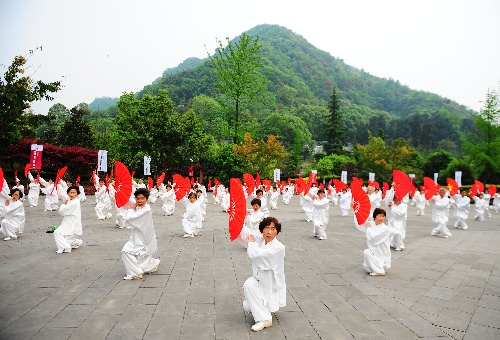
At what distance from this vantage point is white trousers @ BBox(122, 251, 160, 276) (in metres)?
6.70

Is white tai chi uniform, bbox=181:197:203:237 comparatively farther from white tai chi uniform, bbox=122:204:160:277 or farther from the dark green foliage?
the dark green foliage

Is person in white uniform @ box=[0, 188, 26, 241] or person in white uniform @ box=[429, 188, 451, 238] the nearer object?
person in white uniform @ box=[0, 188, 26, 241]

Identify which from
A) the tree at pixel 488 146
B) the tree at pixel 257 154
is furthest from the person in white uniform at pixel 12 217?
the tree at pixel 488 146

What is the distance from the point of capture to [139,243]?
22.6 feet

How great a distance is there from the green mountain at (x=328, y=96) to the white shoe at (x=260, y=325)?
54.0 meters

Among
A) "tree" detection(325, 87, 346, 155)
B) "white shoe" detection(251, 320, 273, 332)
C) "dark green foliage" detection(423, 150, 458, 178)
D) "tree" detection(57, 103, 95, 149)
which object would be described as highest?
"tree" detection(325, 87, 346, 155)

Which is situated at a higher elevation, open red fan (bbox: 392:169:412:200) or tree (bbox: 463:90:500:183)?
tree (bbox: 463:90:500:183)

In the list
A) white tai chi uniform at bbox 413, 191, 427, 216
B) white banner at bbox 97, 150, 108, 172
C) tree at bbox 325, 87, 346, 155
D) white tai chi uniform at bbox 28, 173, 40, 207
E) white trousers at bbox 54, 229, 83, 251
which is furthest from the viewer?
tree at bbox 325, 87, 346, 155

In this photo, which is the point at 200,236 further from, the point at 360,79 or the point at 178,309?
the point at 360,79

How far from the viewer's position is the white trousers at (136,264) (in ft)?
22.0

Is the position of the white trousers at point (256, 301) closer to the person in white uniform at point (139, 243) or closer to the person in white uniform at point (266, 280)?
the person in white uniform at point (266, 280)

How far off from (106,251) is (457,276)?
24.9 ft

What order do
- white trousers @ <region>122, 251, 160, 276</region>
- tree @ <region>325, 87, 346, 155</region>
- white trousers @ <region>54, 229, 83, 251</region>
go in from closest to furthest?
white trousers @ <region>122, 251, 160, 276</region>, white trousers @ <region>54, 229, 83, 251</region>, tree @ <region>325, 87, 346, 155</region>

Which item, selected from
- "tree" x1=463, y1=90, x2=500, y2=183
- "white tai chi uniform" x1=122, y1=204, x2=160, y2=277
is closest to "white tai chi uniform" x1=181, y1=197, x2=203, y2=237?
"white tai chi uniform" x1=122, y1=204, x2=160, y2=277
